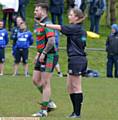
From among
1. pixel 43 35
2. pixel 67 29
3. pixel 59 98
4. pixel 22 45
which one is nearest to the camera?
pixel 67 29

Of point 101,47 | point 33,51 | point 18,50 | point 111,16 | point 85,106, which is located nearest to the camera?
point 85,106

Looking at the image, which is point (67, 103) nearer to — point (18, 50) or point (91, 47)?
point (18, 50)

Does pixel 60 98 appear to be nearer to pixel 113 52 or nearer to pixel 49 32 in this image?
pixel 49 32

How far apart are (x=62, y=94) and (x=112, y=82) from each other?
4.04m

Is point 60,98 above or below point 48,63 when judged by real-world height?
below

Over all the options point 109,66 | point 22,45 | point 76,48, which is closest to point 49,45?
point 76,48

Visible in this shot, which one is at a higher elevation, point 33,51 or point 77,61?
point 77,61

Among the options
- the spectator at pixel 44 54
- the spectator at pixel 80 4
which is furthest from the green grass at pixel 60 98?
the spectator at pixel 80 4

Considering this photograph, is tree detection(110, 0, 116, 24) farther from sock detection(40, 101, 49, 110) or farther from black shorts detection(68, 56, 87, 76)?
black shorts detection(68, 56, 87, 76)

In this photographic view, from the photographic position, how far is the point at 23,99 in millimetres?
14500

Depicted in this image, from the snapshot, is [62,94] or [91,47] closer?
[62,94]

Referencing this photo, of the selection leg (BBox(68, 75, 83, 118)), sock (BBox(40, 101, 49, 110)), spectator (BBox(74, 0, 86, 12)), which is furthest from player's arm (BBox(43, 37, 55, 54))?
spectator (BBox(74, 0, 86, 12))

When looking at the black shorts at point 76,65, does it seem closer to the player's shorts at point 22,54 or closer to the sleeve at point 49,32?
the sleeve at point 49,32

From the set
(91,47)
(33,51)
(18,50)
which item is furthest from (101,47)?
(18,50)
